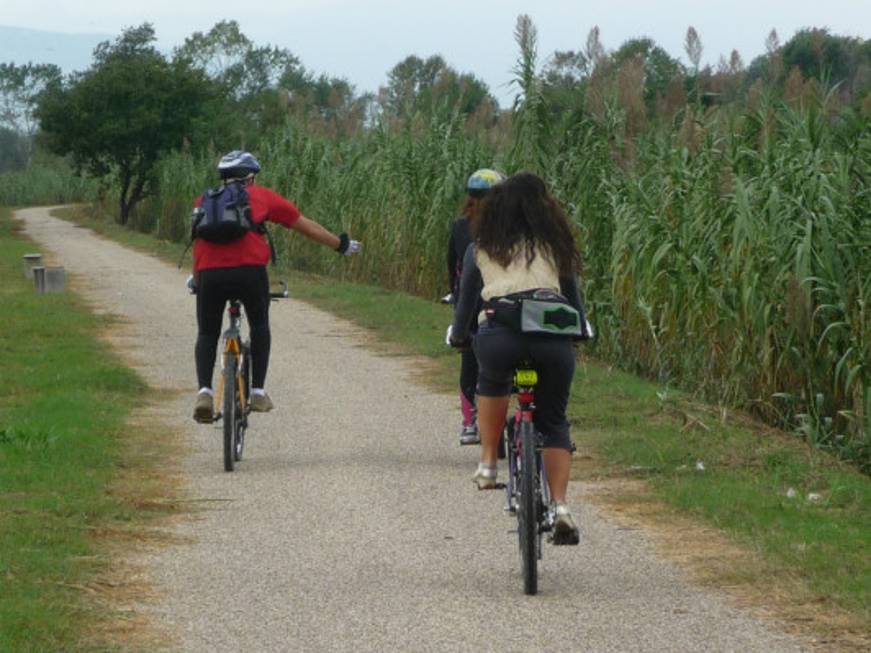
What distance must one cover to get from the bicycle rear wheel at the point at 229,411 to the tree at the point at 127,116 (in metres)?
43.9

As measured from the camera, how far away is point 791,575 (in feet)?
24.3

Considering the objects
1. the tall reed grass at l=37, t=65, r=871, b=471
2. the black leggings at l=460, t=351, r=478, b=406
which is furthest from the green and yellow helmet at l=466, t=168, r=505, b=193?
the tall reed grass at l=37, t=65, r=871, b=471

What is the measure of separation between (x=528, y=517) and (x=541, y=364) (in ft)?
2.07

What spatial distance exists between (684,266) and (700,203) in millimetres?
505

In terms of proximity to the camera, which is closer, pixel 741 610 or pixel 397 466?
pixel 741 610

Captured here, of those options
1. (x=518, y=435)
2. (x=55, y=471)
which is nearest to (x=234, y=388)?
(x=55, y=471)

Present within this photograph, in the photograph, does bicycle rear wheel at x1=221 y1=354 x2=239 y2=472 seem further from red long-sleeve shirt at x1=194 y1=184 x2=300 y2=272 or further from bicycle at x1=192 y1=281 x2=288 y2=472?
red long-sleeve shirt at x1=194 y1=184 x2=300 y2=272

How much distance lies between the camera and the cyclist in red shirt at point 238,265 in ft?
34.0

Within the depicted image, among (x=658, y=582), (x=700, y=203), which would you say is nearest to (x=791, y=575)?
(x=658, y=582)

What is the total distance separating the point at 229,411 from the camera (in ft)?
34.0

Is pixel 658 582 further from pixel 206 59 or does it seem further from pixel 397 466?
pixel 206 59

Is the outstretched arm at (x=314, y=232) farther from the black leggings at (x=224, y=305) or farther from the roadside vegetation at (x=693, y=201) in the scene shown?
the roadside vegetation at (x=693, y=201)

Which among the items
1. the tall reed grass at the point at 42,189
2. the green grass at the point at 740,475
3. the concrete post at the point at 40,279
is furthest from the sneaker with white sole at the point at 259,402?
the tall reed grass at the point at 42,189

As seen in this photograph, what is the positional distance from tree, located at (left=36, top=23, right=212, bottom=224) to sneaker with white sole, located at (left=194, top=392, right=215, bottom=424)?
4370cm
